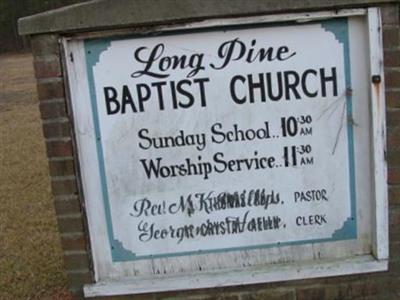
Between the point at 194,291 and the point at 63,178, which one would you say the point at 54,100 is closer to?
the point at 63,178

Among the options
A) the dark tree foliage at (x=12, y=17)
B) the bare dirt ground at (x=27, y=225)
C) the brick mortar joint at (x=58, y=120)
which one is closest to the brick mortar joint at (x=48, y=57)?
the brick mortar joint at (x=58, y=120)

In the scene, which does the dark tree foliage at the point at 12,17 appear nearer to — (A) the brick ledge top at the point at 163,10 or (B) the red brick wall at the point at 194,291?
(B) the red brick wall at the point at 194,291

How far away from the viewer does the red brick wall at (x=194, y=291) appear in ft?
10.0

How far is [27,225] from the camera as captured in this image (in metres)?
5.25

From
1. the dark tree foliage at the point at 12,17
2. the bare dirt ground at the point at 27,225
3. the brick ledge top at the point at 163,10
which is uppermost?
the dark tree foliage at the point at 12,17

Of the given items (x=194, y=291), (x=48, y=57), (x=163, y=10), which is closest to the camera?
(x=163, y=10)

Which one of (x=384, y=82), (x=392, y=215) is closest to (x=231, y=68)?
Result: (x=384, y=82)

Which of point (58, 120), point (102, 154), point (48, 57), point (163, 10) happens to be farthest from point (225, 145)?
point (48, 57)

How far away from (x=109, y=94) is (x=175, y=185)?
0.53m

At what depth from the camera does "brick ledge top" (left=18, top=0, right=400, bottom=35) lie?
2932 millimetres

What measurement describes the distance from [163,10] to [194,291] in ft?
4.45

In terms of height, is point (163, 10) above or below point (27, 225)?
above

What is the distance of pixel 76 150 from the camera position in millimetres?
3133

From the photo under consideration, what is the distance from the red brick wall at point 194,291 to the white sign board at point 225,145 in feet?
0.24
